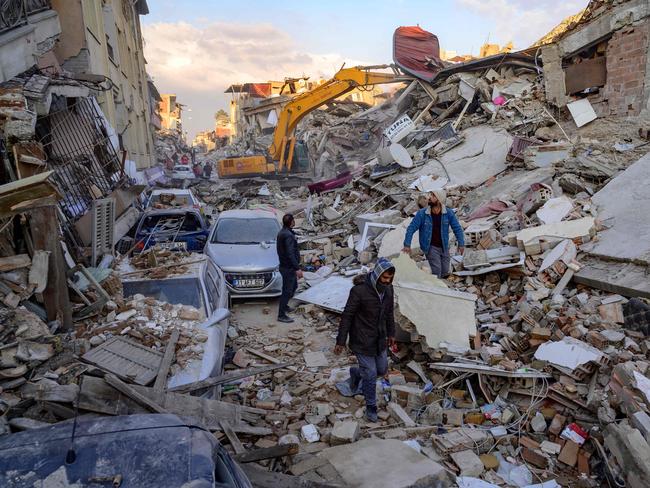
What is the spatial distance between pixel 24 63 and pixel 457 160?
10895 mm

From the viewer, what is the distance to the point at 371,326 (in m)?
4.82

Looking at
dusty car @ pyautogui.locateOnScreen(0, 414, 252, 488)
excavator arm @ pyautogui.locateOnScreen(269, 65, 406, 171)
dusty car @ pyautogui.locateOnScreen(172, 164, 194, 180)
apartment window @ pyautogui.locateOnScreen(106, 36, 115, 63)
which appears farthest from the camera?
dusty car @ pyautogui.locateOnScreen(172, 164, 194, 180)

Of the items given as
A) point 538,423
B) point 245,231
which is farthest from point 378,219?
point 538,423

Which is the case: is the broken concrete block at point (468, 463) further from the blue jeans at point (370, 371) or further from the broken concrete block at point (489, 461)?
the blue jeans at point (370, 371)

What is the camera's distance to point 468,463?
4238mm

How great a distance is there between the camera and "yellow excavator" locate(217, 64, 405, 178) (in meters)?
19.0

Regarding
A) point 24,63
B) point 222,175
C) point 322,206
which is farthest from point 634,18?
point 222,175

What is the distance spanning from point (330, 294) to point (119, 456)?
6102 mm

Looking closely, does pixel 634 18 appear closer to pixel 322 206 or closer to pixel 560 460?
pixel 322 206

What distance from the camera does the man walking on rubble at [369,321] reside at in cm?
Answer: 478

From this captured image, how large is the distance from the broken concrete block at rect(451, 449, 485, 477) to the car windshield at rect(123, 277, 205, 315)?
327 cm

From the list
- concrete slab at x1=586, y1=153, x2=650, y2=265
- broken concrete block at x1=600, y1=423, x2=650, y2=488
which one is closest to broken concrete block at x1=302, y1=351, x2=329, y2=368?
broken concrete block at x1=600, y1=423, x2=650, y2=488

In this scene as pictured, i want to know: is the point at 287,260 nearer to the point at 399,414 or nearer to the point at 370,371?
the point at 370,371

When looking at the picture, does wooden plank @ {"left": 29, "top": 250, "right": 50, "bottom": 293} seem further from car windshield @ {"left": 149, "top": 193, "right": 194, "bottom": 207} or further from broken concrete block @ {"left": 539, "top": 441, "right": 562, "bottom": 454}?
car windshield @ {"left": 149, "top": 193, "right": 194, "bottom": 207}
